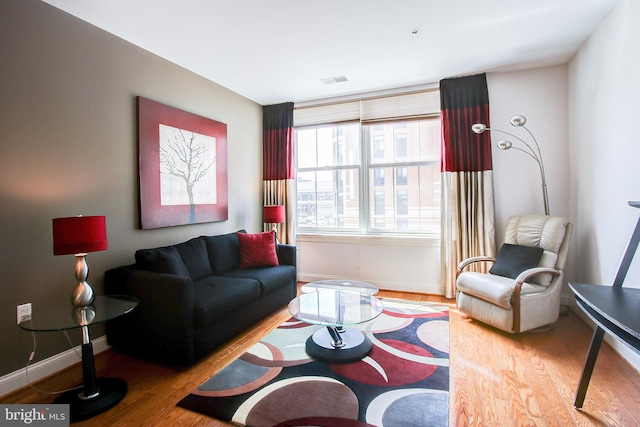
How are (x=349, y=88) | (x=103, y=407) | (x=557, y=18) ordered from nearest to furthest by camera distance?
1. (x=103, y=407)
2. (x=557, y=18)
3. (x=349, y=88)

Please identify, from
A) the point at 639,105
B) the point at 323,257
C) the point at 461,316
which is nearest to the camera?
the point at 639,105

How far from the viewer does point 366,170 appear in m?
4.38

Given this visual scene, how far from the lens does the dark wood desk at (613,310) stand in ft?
4.41

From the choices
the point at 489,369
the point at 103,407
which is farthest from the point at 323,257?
the point at 103,407

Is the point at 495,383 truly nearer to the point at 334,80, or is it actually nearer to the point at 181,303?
the point at 181,303

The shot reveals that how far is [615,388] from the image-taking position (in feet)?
6.57

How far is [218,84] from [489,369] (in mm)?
4037

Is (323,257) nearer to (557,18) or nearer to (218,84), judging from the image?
(218,84)

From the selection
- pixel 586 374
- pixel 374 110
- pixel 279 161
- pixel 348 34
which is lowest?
pixel 586 374

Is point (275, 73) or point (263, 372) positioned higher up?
point (275, 73)

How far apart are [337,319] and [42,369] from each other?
2.12 m

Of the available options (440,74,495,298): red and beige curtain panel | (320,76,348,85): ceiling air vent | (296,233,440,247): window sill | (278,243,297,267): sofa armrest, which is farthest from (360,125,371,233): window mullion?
(278,243,297,267): sofa armrest

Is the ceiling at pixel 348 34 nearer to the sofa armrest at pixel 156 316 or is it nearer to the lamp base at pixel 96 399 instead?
the sofa armrest at pixel 156 316

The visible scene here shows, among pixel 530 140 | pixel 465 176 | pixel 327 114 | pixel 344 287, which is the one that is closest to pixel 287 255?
pixel 344 287
